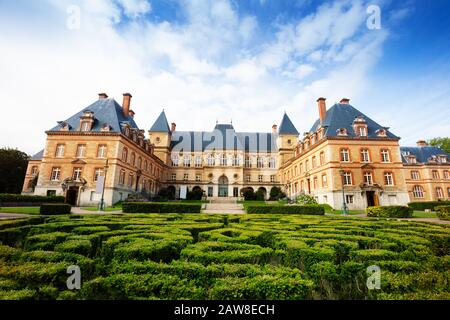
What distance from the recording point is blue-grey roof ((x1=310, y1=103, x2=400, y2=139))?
29.5 m

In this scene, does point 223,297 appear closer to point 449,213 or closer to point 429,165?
point 449,213

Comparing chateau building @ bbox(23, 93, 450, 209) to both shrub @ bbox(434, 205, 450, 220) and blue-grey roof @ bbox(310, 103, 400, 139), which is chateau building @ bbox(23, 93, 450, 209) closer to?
blue-grey roof @ bbox(310, 103, 400, 139)

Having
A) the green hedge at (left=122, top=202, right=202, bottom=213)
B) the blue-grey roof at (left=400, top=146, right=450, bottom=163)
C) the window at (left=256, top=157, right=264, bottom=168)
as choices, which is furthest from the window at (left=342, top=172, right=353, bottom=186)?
the blue-grey roof at (left=400, top=146, right=450, bottom=163)

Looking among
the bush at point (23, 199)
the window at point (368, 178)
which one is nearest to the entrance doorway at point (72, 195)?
the bush at point (23, 199)

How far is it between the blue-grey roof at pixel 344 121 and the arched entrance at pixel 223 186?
72.8 ft

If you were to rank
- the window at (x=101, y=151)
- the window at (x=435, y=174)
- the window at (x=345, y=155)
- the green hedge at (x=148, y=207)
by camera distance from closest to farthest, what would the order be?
1. the green hedge at (x=148, y=207)
2. the window at (x=101, y=151)
3. the window at (x=345, y=155)
4. the window at (x=435, y=174)

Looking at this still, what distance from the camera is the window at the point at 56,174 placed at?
2762 centimetres

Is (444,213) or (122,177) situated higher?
(122,177)

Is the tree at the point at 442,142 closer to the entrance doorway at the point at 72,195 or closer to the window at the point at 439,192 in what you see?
the window at the point at 439,192

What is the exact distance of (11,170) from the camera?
4397 centimetres

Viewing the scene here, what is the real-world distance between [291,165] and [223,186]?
1447cm

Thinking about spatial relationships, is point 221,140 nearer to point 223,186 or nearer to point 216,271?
point 223,186

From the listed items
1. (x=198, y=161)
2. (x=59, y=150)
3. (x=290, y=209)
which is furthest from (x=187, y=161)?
(x=290, y=209)

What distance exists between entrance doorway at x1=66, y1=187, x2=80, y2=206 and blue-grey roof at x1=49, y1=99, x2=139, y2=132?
26.3 ft
